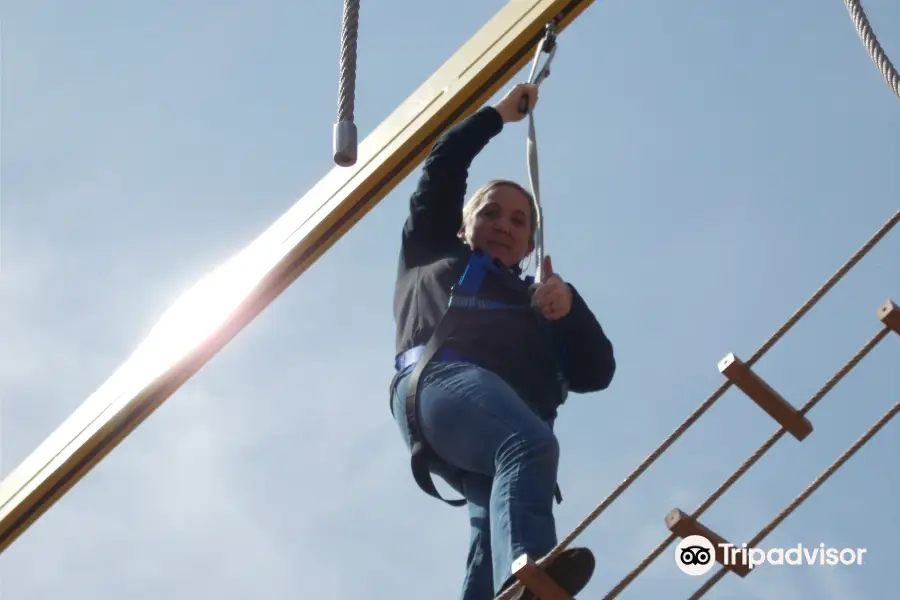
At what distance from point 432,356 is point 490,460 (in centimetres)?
27

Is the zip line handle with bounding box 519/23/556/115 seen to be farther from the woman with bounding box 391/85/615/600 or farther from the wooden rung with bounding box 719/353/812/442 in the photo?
the wooden rung with bounding box 719/353/812/442

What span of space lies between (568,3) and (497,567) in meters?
1.55

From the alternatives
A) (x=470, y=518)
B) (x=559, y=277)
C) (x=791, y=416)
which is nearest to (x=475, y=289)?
(x=559, y=277)

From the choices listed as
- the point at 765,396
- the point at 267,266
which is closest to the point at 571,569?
the point at 765,396

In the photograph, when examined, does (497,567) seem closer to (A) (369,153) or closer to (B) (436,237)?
(B) (436,237)

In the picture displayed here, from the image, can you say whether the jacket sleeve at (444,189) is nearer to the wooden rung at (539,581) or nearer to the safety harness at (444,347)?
the safety harness at (444,347)

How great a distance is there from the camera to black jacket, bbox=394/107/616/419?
152 inches

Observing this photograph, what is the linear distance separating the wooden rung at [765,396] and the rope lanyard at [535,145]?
667 mm

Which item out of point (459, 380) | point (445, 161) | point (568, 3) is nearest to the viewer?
point (459, 380)

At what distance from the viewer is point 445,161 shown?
4.05 metres

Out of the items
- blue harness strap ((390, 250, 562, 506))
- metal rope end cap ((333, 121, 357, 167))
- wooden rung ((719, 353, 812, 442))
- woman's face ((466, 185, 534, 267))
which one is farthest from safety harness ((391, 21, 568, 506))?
wooden rung ((719, 353, 812, 442))

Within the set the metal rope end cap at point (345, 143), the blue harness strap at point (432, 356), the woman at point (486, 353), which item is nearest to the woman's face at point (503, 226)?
the woman at point (486, 353)

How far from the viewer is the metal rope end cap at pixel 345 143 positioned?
3492 millimetres

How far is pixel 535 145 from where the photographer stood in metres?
4.24
